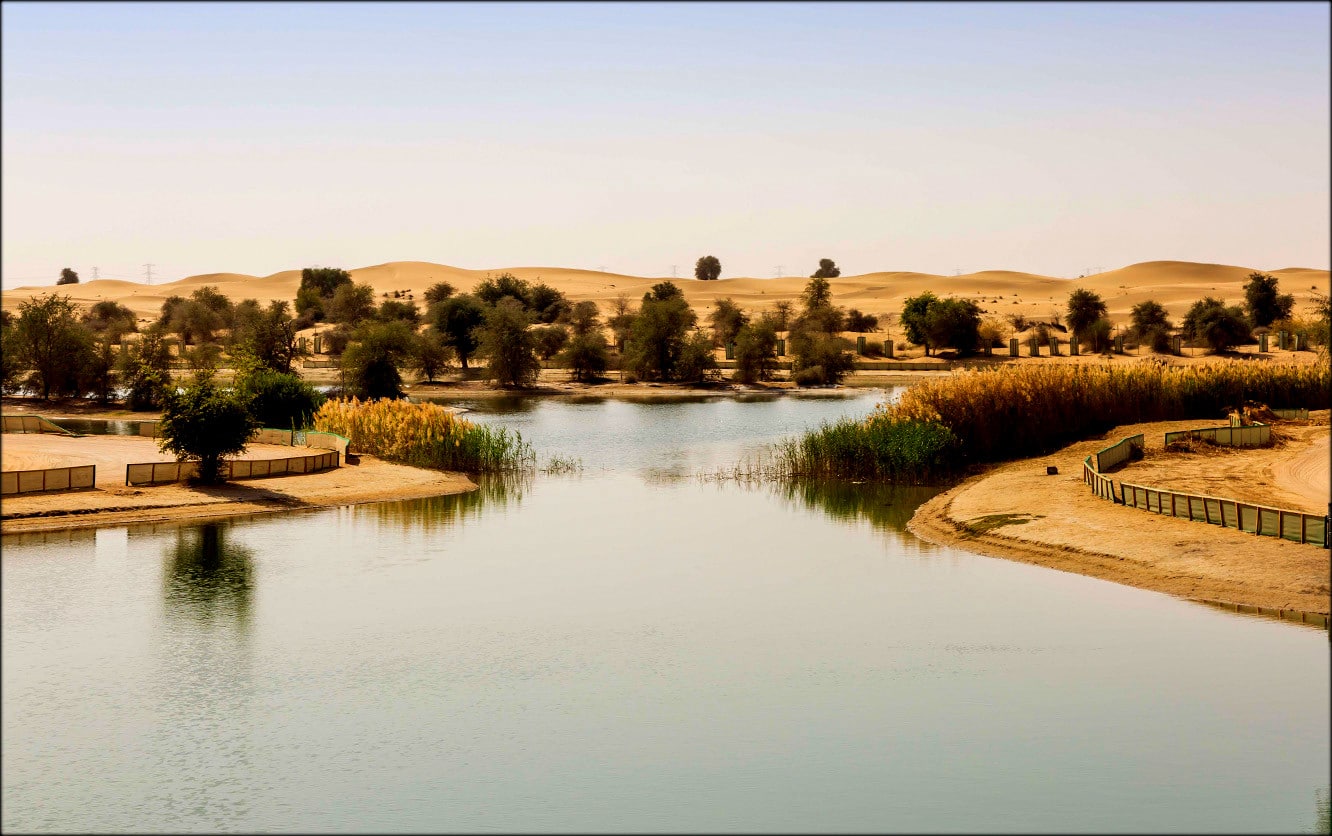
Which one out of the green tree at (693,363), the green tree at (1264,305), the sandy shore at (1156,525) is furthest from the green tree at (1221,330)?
the sandy shore at (1156,525)

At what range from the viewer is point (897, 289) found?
177125mm

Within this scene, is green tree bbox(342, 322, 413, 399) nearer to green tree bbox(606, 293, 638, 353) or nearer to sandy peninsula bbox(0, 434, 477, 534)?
sandy peninsula bbox(0, 434, 477, 534)

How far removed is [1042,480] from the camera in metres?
38.5

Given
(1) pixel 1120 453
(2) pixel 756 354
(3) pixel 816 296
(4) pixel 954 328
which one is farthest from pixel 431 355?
(3) pixel 816 296

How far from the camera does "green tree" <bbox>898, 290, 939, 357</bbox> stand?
104062mm

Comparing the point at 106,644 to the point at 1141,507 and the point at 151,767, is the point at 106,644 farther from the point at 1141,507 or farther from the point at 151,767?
the point at 1141,507

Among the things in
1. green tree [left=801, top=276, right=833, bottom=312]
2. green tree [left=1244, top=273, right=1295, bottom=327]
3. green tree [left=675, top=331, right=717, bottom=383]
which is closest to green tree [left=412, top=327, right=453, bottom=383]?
green tree [left=675, top=331, right=717, bottom=383]

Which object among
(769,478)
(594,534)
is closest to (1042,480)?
(769,478)

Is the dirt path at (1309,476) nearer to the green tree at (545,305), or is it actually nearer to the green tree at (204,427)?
the green tree at (204,427)

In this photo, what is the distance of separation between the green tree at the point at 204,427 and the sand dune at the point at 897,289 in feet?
335

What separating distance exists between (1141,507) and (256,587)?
2125cm

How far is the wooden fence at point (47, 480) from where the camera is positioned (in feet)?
119

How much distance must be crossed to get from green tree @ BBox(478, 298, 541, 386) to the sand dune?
59158mm

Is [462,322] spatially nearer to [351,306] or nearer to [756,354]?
[756,354]
